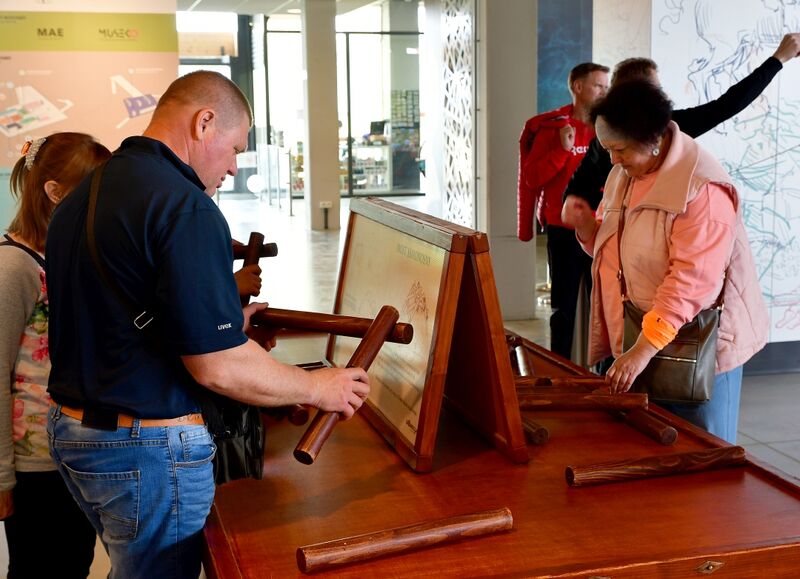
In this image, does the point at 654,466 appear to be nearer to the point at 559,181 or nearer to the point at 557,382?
the point at 557,382

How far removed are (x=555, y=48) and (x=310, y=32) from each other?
3.26m

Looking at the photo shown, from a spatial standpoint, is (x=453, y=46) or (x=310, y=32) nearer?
(x=453, y=46)

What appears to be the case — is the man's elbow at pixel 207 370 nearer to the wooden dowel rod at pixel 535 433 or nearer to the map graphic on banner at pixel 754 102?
the wooden dowel rod at pixel 535 433

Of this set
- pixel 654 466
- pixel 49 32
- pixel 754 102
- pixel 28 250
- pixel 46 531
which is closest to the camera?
pixel 654 466

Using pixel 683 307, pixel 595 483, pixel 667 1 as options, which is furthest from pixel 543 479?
pixel 667 1

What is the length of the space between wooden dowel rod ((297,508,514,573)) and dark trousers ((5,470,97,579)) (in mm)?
971

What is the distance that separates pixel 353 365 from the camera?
5.39ft

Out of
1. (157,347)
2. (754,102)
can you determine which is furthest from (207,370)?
(754,102)

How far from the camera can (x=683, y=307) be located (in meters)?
2.15

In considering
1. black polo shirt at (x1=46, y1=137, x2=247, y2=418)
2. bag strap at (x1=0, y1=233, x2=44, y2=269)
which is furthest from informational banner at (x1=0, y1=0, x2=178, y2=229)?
black polo shirt at (x1=46, y1=137, x2=247, y2=418)

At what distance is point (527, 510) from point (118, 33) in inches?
151

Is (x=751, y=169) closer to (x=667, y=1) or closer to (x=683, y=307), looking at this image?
(x=667, y=1)

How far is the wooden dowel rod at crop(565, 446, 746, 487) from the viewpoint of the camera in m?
1.63

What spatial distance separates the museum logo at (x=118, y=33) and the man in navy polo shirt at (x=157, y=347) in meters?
3.31
